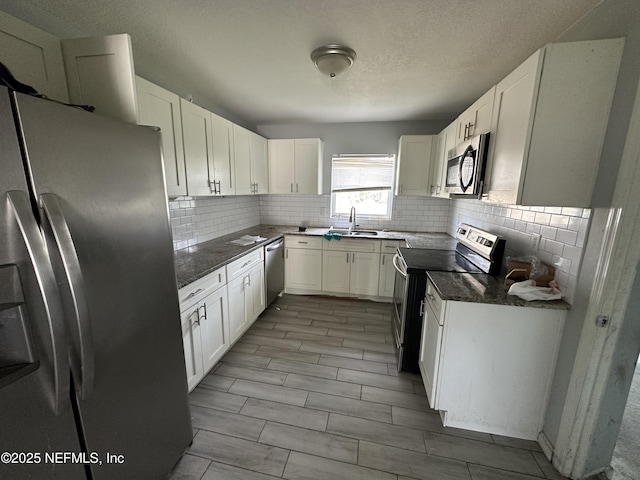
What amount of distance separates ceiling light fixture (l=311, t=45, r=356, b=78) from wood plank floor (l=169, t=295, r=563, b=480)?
2408 mm

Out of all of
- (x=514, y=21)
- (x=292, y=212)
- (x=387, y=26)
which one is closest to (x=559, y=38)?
(x=514, y=21)

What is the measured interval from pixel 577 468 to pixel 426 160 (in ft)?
9.99

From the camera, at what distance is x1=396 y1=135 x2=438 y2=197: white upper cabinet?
3309mm

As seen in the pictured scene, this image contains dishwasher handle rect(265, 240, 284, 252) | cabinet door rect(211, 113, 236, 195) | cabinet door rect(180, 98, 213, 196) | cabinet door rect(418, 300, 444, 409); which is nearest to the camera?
cabinet door rect(418, 300, 444, 409)

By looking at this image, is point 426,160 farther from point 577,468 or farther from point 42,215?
point 42,215

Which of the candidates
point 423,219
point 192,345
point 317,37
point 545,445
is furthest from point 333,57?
point 545,445

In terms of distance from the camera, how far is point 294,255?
3.58 meters

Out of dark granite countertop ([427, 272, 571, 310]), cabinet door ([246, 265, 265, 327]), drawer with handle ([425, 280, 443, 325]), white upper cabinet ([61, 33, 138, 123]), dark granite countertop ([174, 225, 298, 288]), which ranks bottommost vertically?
cabinet door ([246, 265, 265, 327])

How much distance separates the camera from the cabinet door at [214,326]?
1914 mm

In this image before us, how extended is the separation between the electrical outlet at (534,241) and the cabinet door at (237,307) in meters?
2.36

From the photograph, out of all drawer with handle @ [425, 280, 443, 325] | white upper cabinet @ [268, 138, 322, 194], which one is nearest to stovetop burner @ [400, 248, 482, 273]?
drawer with handle @ [425, 280, 443, 325]

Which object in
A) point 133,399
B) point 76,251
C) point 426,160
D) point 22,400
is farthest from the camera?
point 426,160

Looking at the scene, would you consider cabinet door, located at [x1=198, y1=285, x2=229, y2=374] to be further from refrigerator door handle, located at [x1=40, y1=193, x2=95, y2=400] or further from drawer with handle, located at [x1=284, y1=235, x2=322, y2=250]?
drawer with handle, located at [x1=284, y1=235, x2=322, y2=250]

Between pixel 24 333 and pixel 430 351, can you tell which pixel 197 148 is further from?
pixel 430 351
